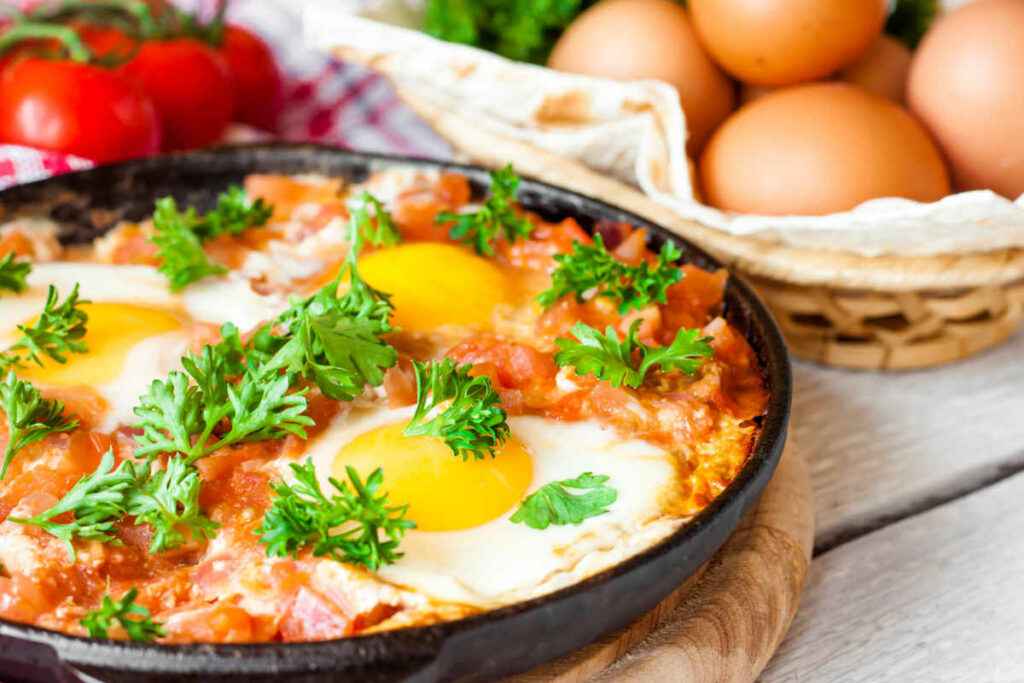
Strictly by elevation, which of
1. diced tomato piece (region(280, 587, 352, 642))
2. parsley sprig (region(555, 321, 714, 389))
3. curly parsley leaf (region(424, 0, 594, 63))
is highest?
curly parsley leaf (region(424, 0, 594, 63))

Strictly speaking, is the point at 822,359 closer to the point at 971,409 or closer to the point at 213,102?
the point at 971,409

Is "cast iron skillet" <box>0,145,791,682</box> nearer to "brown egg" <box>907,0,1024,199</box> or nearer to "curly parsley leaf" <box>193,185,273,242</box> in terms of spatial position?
"brown egg" <box>907,0,1024,199</box>

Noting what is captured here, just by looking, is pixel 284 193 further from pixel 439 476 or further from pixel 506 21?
pixel 439 476

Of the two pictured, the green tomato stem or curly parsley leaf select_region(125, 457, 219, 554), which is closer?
curly parsley leaf select_region(125, 457, 219, 554)

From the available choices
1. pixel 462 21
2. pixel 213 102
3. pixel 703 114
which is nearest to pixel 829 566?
pixel 703 114

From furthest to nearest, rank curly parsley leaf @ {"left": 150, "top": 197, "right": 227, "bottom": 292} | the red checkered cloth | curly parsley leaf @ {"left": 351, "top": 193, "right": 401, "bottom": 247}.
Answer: the red checkered cloth
curly parsley leaf @ {"left": 351, "top": 193, "right": 401, "bottom": 247}
curly parsley leaf @ {"left": 150, "top": 197, "right": 227, "bottom": 292}

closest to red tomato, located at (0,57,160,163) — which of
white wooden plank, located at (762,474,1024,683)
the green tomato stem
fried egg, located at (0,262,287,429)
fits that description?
the green tomato stem

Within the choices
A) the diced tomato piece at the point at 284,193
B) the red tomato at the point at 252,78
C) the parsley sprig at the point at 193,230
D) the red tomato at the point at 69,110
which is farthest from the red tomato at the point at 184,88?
the parsley sprig at the point at 193,230
